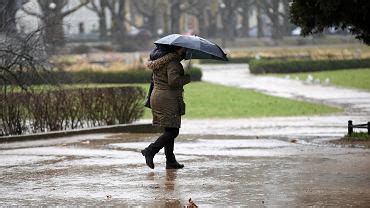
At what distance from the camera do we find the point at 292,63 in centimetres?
5862

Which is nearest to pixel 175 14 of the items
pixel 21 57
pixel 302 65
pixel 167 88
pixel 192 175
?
pixel 302 65

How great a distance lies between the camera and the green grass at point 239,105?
103ft

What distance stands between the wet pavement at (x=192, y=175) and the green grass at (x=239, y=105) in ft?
44.1

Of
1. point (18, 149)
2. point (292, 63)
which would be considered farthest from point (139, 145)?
point (292, 63)

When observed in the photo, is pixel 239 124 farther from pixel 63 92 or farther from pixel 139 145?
pixel 139 145

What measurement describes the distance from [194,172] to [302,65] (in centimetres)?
4605

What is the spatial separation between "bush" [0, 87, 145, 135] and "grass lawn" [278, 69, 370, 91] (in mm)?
21207

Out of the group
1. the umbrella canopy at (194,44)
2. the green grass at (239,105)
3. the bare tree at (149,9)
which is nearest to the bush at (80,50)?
the bare tree at (149,9)

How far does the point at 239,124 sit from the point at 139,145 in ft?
30.8

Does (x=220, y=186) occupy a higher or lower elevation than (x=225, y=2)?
lower

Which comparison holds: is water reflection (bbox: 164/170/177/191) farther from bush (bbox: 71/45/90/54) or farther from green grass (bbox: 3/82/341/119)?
bush (bbox: 71/45/90/54)

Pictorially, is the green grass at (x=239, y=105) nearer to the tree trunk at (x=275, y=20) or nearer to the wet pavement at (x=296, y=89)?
the wet pavement at (x=296, y=89)

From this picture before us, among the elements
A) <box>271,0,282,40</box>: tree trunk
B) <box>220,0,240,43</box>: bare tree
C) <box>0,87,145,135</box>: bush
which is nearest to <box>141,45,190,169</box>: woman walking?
<box>0,87,145,135</box>: bush

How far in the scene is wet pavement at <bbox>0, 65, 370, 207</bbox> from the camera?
10.5 metres
